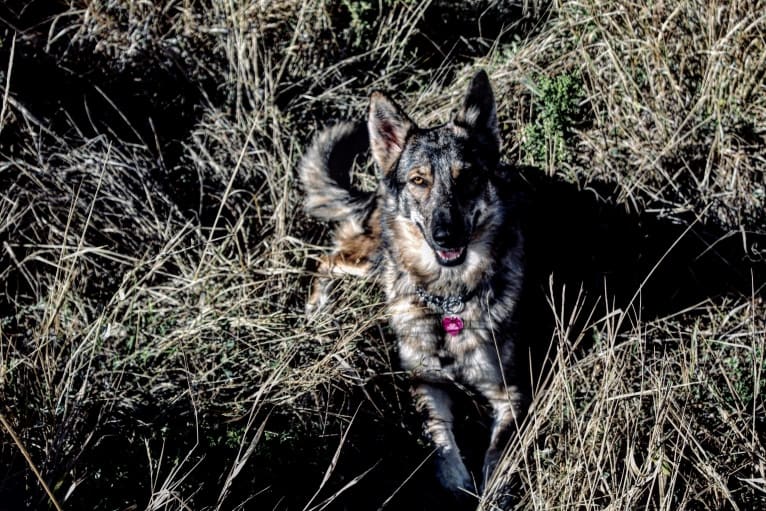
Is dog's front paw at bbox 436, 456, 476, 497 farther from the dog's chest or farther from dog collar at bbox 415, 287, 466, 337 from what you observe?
dog collar at bbox 415, 287, 466, 337

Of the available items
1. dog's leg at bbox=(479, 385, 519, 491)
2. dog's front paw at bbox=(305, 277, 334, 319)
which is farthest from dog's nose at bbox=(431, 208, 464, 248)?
dog's front paw at bbox=(305, 277, 334, 319)

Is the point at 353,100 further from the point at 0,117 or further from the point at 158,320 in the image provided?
the point at 0,117

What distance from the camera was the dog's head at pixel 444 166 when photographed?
3316mm

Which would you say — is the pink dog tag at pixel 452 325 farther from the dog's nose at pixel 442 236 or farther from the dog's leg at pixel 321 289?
the dog's leg at pixel 321 289

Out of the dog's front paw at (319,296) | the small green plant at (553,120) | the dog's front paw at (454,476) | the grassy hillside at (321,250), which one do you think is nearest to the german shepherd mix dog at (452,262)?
the dog's front paw at (454,476)

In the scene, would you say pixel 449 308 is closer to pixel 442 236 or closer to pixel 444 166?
pixel 442 236

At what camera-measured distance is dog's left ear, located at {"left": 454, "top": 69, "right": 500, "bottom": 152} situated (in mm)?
3479

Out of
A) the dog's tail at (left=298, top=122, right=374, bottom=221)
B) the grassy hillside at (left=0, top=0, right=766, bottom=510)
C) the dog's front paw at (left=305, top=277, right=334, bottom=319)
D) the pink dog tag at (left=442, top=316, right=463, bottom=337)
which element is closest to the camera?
the grassy hillside at (left=0, top=0, right=766, bottom=510)

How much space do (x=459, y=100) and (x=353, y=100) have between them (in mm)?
751

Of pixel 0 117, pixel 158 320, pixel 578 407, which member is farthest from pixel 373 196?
pixel 0 117

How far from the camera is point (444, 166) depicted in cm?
337

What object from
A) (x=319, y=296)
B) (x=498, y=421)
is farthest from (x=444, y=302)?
(x=319, y=296)

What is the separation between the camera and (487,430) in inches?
147

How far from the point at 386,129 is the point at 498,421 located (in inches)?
65.1
